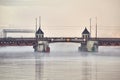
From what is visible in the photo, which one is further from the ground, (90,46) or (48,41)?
(48,41)

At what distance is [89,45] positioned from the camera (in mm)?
55250

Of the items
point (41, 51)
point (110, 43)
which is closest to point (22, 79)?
point (41, 51)

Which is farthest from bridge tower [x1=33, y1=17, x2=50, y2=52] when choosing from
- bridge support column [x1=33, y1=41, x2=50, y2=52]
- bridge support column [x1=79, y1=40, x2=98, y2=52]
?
bridge support column [x1=79, y1=40, x2=98, y2=52]

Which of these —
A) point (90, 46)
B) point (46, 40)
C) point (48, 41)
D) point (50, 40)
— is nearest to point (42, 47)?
point (46, 40)

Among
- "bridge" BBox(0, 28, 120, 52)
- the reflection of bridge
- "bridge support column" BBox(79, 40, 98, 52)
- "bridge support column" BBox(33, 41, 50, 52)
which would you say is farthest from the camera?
"bridge support column" BBox(79, 40, 98, 52)

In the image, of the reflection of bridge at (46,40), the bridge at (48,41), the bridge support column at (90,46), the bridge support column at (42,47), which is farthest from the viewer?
the bridge support column at (90,46)

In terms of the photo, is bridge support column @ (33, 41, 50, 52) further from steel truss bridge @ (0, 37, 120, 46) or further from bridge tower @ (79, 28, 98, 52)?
bridge tower @ (79, 28, 98, 52)

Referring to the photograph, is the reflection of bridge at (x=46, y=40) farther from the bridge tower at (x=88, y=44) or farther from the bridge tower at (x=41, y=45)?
the bridge tower at (x=88, y=44)

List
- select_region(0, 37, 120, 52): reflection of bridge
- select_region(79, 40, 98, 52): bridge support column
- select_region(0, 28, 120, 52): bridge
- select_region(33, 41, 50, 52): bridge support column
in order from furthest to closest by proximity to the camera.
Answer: select_region(79, 40, 98, 52): bridge support column
select_region(0, 37, 120, 52): reflection of bridge
select_region(0, 28, 120, 52): bridge
select_region(33, 41, 50, 52): bridge support column

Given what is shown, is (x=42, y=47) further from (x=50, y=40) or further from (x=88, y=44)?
(x=88, y=44)

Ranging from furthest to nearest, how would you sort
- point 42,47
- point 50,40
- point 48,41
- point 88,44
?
point 88,44 < point 50,40 < point 48,41 < point 42,47

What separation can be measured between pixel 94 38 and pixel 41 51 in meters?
5.45

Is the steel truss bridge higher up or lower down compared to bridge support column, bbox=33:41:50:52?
higher up

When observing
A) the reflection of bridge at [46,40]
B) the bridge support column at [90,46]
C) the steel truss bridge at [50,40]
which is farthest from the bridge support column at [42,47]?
the bridge support column at [90,46]
